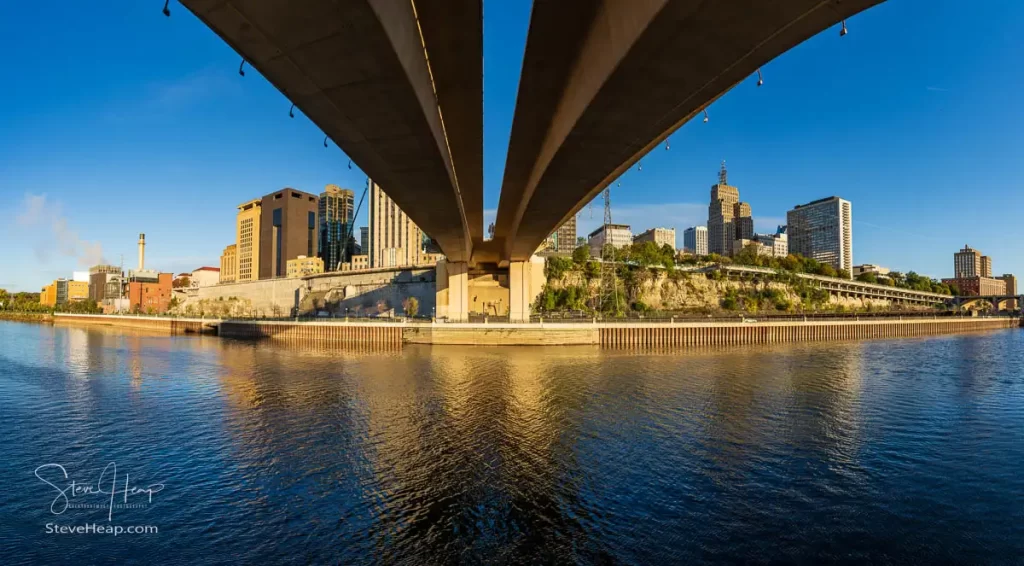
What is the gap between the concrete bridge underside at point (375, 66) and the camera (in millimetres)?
7771

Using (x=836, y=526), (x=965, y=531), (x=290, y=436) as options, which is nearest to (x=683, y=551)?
(x=836, y=526)

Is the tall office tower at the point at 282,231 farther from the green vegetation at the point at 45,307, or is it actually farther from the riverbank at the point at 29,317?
the riverbank at the point at 29,317

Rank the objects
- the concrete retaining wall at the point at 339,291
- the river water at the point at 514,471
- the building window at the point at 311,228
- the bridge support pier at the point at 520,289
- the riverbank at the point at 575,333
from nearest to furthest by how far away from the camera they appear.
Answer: the river water at the point at 514,471 < the riverbank at the point at 575,333 < the bridge support pier at the point at 520,289 < the concrete retaining wall at the point at 339,291 < the building window at the point at 311,228

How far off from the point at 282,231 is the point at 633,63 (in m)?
198

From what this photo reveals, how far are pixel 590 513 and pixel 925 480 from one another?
34.9 feet

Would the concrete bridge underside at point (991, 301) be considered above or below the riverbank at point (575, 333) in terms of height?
above

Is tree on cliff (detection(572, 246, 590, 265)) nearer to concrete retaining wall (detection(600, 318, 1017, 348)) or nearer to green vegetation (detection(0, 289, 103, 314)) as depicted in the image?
concrete retaining wall (detection(600, 318, 1017, 348))

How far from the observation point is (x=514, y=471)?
46.9 ft

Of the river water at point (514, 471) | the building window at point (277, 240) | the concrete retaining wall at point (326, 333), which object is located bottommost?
the river water at point (514, 471)

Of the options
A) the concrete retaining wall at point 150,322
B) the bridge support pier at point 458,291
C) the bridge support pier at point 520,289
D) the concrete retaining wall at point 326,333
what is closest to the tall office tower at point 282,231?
the concrete retaining wall at point 150,322

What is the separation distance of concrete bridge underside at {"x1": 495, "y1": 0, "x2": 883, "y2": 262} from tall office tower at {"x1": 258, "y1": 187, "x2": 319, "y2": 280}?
18650cm

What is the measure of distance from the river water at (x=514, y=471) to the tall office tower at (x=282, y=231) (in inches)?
6487

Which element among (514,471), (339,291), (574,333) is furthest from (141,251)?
(514,471)

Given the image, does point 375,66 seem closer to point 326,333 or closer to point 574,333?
point 574,333
